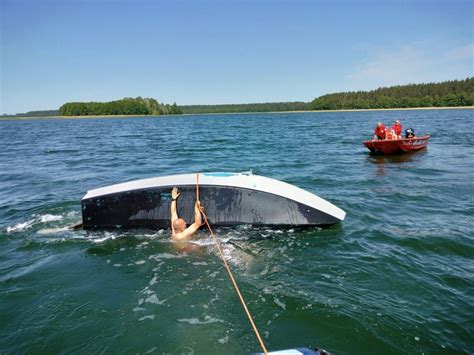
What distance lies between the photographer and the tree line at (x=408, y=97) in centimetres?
12107

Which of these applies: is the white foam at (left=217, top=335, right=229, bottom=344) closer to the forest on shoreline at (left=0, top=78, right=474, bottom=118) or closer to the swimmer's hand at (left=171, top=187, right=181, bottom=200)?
the swimmer's hand at (left=171, top=187, right=181, bottom=200)

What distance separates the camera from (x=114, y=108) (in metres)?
155

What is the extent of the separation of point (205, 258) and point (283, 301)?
1.90 m

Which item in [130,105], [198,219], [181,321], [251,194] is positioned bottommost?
[181,321]

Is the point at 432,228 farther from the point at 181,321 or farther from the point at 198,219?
the point at 181,321

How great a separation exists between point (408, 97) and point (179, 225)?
153 metres

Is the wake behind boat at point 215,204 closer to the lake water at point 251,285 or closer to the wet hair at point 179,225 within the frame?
the lake water at point 251,285

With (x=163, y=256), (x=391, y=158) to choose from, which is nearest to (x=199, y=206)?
(x=163, y=256)

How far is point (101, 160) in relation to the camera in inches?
758

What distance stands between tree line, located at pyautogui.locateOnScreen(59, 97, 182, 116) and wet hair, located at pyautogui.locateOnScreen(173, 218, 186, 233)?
6262 inches

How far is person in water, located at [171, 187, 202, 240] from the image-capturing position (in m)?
6.44

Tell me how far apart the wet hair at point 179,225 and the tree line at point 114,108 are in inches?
6262

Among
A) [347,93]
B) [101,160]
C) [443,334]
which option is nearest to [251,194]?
[443,334]

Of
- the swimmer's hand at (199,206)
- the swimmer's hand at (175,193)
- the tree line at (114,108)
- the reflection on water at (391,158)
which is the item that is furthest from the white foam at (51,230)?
the tree line at (114,108)
